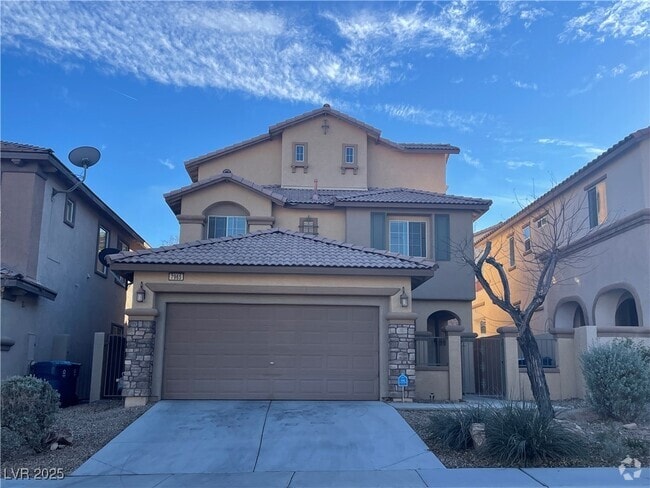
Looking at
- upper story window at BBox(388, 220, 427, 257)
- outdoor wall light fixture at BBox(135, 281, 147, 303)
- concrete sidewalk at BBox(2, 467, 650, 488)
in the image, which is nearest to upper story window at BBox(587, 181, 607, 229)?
upper story window at BBox(388, 220, 427, 257)

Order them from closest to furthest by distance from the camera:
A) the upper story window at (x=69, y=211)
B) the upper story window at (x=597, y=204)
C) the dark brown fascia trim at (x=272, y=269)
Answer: the dark brown fascia trim at (x=272, y=269) < the upper story window at (x=69, y=211) < the upper story window at (x=597, y=204)

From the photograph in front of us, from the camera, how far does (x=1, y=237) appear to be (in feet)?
55.7

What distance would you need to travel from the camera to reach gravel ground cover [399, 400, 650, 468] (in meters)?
9.81

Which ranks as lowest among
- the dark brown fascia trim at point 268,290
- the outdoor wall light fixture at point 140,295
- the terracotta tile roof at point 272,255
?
the outdoor wall light fixture at point 140,295

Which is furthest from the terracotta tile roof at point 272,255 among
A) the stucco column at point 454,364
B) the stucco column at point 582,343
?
the stucco column at point 582,343

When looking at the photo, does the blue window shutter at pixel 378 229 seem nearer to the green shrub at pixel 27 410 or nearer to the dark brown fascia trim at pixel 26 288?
the dark brown fascia trim at pixel 26 288

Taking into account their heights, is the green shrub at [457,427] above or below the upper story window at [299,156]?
below

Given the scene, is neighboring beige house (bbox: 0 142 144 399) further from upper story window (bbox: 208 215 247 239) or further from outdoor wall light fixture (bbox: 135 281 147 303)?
upper story window (bbox: 208 215 247 239)

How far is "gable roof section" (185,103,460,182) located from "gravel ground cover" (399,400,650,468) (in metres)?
15.4

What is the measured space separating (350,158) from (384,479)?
58.0 ft

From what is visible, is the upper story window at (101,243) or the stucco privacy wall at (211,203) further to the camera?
the upper story window at (101,243)

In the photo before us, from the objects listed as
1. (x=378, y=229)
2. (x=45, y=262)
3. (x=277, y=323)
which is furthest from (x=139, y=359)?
(x=378, y=229)

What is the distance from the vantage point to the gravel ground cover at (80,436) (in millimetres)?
10086

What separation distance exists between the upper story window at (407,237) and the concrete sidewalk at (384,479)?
42.4 feet
